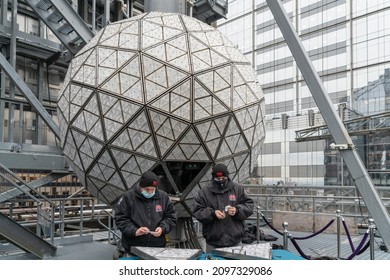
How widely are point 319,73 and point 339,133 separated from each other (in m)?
29.0

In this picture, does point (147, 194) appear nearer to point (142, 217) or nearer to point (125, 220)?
point (142, 217)

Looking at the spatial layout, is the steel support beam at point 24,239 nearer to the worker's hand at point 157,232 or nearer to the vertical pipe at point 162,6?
the worker's hand at point 157,232

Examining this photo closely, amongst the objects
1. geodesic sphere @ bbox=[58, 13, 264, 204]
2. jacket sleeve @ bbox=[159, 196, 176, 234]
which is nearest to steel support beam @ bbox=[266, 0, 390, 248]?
geodesic sphere @ bbox=[58, 13, 264, 204]

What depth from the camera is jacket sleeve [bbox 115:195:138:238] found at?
13.0ft

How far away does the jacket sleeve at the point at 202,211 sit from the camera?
4.16 meters

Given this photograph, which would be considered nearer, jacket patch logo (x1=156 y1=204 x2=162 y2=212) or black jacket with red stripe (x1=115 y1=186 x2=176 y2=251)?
black jacket with red stripe (x1=115 y1=186 x2=176 y2=251)

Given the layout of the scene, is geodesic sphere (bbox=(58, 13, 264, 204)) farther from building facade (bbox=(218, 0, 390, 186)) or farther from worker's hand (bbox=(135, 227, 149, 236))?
building facade (bbox=(218, 0, 390, 186))

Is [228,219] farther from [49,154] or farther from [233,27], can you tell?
[233,27]

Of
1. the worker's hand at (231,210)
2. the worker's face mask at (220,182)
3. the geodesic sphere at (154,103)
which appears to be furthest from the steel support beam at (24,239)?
the worker's hand at (231,210)

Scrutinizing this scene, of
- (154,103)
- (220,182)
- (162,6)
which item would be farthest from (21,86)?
(220,182)

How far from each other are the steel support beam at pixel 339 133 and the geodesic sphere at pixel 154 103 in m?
0.91

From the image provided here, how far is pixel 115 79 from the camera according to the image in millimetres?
5039

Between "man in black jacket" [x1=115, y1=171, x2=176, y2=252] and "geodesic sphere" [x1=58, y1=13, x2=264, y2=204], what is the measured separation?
1.03m

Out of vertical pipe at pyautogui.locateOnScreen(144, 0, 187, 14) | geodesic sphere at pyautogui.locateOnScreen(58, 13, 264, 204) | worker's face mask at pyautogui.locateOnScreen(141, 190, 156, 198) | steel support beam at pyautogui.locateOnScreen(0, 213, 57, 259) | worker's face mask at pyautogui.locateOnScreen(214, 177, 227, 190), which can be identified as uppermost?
vertical pipe at pyautogui.locateOnScreen(144, 0, 187, 14)
